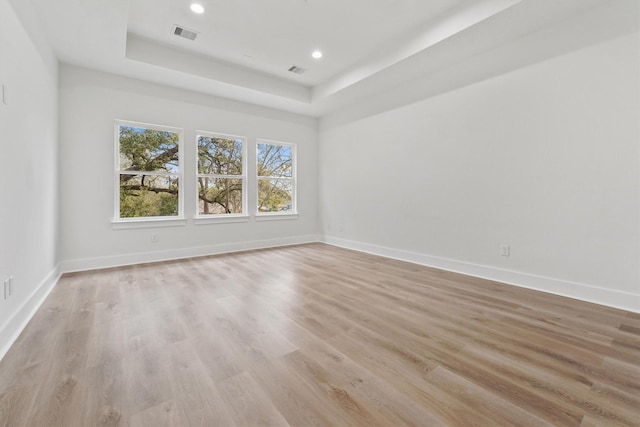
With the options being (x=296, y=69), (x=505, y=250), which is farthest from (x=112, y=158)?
(x=505, y=250)

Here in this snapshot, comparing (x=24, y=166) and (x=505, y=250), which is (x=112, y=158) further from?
(x=505, y=250)

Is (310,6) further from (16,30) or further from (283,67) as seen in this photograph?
(16,30)

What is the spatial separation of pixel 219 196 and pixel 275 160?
1.37 m

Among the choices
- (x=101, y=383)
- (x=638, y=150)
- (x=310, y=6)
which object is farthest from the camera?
(x=310, y=6)

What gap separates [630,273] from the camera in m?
2.58

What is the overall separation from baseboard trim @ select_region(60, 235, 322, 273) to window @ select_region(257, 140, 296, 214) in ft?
2.06

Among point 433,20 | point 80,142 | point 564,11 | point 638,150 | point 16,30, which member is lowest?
point 638,150

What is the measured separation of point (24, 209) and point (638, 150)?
17.2 feet

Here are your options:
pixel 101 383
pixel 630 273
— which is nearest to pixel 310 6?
pixel 101 383

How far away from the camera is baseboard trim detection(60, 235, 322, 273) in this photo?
3.84 metres

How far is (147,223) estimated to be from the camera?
14.2 feet


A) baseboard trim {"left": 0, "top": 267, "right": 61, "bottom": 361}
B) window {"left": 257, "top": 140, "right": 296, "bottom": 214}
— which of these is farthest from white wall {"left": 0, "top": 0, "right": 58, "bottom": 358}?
window {"left": 257, "top": 140, "right": 296, "bottom": 214}

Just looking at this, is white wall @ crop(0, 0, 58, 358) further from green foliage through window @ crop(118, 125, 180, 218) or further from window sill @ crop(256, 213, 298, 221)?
window sill @ crop(256, 213, 298, 221)

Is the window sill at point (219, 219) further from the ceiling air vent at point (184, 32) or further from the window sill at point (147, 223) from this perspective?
the ceiling air vent at point (184, 32)
